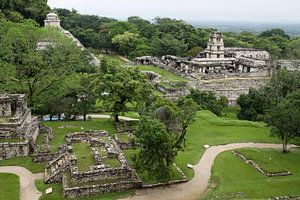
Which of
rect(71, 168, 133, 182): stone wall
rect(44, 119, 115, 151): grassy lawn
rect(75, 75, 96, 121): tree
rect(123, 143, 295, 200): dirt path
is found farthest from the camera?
rect(75, 75, 96, 121): tree

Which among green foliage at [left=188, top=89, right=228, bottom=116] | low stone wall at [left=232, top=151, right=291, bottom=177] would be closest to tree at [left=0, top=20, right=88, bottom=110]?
green foliage at [left=188, top=89, right=228, bottom=116]

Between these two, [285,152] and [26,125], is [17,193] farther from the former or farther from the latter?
[285,152]

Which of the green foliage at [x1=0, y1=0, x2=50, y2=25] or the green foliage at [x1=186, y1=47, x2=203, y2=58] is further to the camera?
the green foliage at [x1=186, y1=47, x2=203, y2=58]

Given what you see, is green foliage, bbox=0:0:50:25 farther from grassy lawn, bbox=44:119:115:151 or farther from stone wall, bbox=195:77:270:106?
stone wall, bbox=195:77:270:106

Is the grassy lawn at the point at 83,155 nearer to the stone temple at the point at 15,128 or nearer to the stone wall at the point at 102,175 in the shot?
the stone wall at the point at 102,175

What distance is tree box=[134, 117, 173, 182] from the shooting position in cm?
2256

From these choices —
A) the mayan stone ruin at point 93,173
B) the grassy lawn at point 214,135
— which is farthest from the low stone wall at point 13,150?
the grassy lawn at point 214,135

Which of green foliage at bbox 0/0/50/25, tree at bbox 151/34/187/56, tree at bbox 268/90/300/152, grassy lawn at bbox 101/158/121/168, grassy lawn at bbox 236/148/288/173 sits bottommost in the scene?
grassy lawn at bbox 236/148/288/173

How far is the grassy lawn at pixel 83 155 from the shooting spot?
82.1ft

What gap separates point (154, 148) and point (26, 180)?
9.41m

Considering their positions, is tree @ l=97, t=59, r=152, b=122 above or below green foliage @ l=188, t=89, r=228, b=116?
above

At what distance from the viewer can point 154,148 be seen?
23.0 metres

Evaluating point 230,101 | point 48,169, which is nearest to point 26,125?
point 48,169

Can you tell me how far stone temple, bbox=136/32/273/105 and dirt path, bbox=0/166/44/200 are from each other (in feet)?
125
